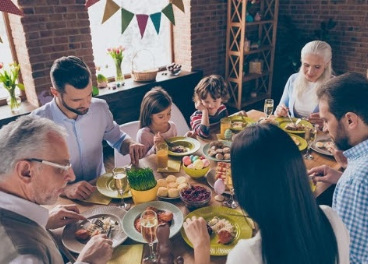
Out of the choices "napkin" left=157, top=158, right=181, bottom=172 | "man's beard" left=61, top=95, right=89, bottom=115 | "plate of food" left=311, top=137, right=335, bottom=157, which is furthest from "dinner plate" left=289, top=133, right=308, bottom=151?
"man's beard" left=61, top=95, right=89, bottom=115

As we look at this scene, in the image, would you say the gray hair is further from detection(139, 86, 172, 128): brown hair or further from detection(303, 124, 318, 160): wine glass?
detection(303, 124, 318, 160): wine glass

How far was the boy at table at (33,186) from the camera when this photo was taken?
3.31 feet

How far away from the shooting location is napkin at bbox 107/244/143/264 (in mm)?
1199

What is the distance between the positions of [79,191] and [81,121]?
25.4 inches

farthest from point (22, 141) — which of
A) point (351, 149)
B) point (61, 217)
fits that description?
point (351, 149)

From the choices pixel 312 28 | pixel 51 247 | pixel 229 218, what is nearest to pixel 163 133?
pixel 229 218

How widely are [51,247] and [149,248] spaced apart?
360 mm

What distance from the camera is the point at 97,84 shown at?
3.49 metres

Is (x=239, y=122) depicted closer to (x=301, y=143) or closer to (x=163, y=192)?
(x=301, y=143)

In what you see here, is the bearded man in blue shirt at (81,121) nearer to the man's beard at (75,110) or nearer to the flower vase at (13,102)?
the man's beard at (75,110)

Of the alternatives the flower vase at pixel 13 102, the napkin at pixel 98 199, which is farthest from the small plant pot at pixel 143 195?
the flower vase at pixel 13 102

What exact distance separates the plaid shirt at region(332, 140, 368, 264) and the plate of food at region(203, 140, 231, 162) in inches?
28.8

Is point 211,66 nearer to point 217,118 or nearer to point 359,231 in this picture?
point 217,118

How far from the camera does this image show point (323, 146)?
211 centimetres
